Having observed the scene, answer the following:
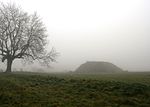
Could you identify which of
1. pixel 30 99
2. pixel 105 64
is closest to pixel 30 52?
pixel 30 99

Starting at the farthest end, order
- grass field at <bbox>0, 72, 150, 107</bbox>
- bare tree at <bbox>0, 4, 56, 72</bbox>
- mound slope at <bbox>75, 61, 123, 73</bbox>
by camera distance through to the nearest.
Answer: mound slope at <bbox>75, 61, 123, 73</bbox> → bare tree at <bbox>0, 4, 56, 72</bbox> → grass field at <bbox>0, 72, 150, 107</bbox>

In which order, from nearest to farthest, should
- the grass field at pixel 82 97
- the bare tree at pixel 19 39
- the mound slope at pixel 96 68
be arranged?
1. the grass field at pixel 82 97
2. the bare tree at pixel 19 39
3. the mound slope at pixel 96 68

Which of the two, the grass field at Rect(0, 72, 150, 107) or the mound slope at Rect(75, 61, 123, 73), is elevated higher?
the mound slope at Rect(75, 61, 123, 73)

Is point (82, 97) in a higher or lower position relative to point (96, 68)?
lower

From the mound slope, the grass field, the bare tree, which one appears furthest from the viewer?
the mound slope

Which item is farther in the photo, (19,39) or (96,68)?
(96,68)

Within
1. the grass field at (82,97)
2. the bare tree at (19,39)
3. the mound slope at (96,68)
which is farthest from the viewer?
the mound slope at (96,68)

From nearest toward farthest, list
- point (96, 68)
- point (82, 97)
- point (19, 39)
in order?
point (82, 97) → point (19, 39) → point (96, 68)

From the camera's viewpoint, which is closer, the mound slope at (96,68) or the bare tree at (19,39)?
the bare tree at (19,39)

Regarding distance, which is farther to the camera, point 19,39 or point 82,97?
point 19,39

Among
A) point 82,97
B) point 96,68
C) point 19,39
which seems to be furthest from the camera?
point 96,68

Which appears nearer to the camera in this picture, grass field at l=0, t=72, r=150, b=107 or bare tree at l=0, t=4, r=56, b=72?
grass field at l=0, t=72, r=150, b=107

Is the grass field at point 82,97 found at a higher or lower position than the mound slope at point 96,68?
lower

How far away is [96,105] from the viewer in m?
13.5
